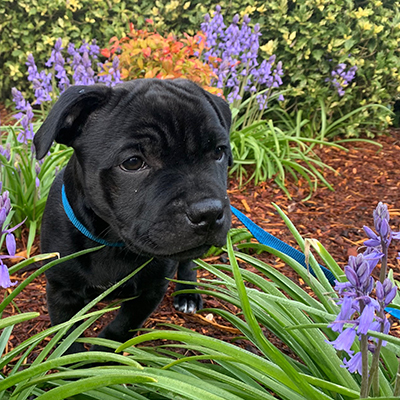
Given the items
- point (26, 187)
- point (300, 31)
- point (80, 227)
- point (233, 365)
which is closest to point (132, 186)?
point (80, 227)

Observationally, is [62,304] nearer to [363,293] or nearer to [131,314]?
[131,314]

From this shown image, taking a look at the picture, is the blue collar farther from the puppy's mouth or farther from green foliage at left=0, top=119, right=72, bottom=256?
green foliage at left=0, top=119, right=72, bottom=256

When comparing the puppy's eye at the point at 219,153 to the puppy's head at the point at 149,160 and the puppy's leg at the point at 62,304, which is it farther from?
the puppy's leg at the point at 62,304

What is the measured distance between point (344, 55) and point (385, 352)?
5.21 m

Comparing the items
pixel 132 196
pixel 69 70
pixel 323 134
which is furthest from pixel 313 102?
pixel 132 196

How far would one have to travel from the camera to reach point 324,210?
14.9 ft

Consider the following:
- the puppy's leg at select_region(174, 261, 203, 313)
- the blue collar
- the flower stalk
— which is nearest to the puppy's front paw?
the puppy's leg at select_region(174, 261, 203, 313)

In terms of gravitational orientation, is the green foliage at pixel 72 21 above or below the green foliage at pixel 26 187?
above

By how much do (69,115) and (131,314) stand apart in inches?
44.1

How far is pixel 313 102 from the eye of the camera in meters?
6.55

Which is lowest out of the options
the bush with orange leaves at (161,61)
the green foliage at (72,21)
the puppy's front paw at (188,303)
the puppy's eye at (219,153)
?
the puppy's front paw at (188,303)

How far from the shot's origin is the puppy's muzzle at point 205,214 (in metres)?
1.87

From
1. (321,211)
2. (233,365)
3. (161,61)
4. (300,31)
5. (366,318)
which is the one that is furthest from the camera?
(300,31)

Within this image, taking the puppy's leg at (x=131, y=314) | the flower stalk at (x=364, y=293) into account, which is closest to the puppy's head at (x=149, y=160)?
the puppy's leg at (x=131, y=314)
